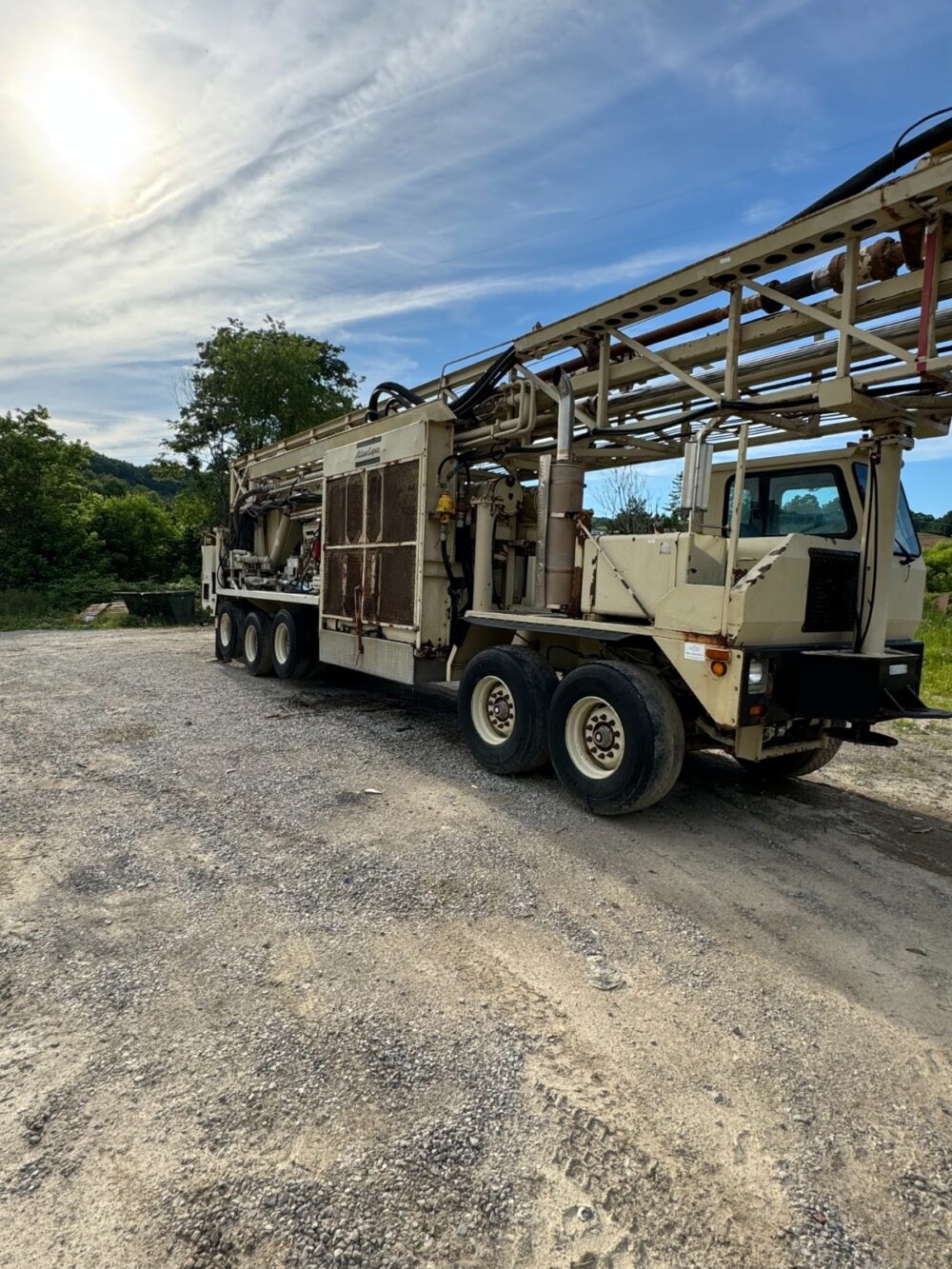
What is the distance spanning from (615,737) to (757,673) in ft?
3.45

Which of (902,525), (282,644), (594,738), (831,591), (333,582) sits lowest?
(282,644)

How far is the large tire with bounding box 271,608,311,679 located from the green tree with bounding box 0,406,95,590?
1621cm

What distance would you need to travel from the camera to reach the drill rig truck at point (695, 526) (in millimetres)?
4219

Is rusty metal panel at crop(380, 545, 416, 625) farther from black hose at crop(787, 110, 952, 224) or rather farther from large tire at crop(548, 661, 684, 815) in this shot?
black hose at crop(787, 110, 952, 224)

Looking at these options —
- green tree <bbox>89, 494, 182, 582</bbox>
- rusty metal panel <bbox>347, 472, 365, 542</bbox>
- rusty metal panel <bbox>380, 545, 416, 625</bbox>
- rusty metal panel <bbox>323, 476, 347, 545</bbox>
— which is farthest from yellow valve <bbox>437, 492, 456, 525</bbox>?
green tree <bbox>89, 494, 182, 582</bbox>

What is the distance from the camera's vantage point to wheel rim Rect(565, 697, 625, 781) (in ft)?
16.7

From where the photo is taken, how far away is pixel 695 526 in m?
4.84

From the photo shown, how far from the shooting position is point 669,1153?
2254 mm

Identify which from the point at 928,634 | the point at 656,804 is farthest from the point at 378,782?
the point at 928,634

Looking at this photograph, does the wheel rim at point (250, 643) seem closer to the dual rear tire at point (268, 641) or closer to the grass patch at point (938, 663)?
the dual rear tire at point (268, 641)

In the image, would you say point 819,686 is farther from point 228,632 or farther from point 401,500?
point 228,632

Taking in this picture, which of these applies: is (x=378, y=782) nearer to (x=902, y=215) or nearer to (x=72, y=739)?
(x=72, y=739)

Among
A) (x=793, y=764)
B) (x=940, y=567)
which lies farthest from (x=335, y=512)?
(x=940, y=567)

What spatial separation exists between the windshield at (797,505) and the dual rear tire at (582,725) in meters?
1.57
